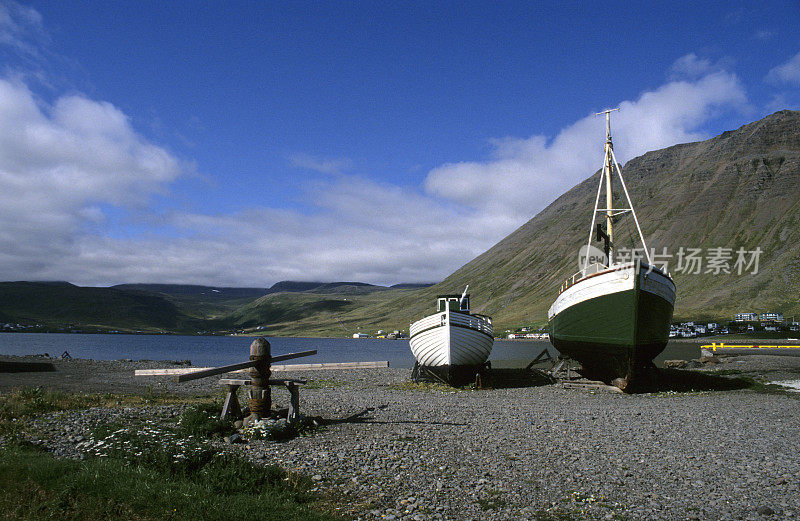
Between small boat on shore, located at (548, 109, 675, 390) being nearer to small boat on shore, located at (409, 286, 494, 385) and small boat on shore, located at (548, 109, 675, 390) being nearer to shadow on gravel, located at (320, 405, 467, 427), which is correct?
small boat on shore, located at (409, 286, 494, 385)

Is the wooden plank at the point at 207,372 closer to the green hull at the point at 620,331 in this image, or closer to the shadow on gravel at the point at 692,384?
the green hull at the point at 620,331

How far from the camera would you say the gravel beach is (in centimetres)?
891

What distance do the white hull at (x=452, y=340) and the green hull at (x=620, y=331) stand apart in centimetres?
569

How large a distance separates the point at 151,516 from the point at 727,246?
698ft

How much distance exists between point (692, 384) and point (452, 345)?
47.4 feet

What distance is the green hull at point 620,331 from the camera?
25062 millimetres

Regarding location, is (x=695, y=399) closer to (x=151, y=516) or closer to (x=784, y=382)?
(x=784, y=382)

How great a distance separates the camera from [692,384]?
29625 millimetres

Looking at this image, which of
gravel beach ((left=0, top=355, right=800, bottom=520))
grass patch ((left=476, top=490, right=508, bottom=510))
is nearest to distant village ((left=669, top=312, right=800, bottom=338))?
gravel beach ((left=0, top=355, right=800, bottom=520))

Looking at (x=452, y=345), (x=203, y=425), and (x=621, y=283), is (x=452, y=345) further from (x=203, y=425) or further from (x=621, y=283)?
(x=203, y=425)

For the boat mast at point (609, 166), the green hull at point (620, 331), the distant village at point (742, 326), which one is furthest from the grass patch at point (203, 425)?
the distant village at point (742, 326)

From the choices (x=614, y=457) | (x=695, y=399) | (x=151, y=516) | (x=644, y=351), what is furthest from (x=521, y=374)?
(x=151, y=516)

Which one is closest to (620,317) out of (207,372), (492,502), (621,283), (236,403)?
(621,283)

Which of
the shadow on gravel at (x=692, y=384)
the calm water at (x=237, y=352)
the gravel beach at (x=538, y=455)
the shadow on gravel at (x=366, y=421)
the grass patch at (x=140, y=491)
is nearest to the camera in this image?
the grass patch at (x=140, y=491)
